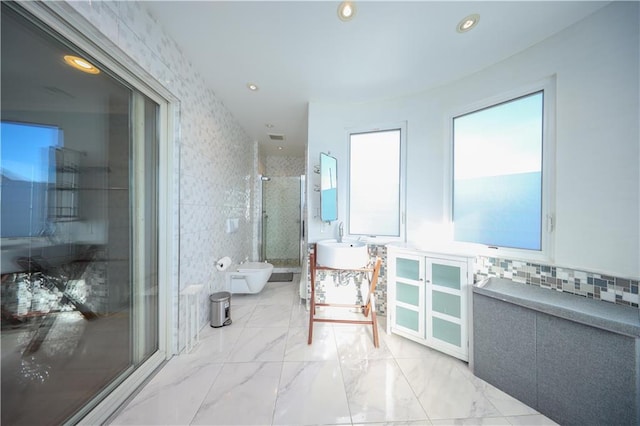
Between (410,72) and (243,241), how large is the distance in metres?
3.12

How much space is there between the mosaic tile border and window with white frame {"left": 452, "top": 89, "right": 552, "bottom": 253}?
154mm

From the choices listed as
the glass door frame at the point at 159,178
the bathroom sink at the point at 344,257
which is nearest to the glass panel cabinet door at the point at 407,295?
the bathroom sink at the point at 344,257

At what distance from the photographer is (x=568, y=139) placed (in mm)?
1360

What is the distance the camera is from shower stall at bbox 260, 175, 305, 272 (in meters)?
4.27

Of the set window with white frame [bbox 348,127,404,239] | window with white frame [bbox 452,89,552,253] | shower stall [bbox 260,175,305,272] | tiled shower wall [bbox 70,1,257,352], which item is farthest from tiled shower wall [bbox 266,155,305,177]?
window with white frame [bbox 452,89,552,253]

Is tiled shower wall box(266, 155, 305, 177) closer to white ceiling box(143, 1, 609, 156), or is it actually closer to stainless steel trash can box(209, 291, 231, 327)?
white ceiling box(143, 1, 609, 156)

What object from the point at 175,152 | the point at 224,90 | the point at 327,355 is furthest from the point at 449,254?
the point at 224,90

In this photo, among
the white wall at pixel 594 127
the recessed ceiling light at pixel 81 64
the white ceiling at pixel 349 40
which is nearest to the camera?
the recessed ceiling light at pixel 81 64

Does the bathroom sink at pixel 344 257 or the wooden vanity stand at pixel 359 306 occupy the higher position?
the bathroom sink at pixel 344 257

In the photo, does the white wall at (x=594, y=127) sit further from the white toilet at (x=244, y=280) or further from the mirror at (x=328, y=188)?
the white toilet at (x=244, y=280)

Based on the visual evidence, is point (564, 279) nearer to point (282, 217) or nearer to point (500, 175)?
point (500, 175)

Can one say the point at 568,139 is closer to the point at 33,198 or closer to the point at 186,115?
the point at 186,115

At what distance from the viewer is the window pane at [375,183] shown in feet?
7.81

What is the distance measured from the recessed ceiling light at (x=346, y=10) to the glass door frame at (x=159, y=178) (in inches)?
51.5
